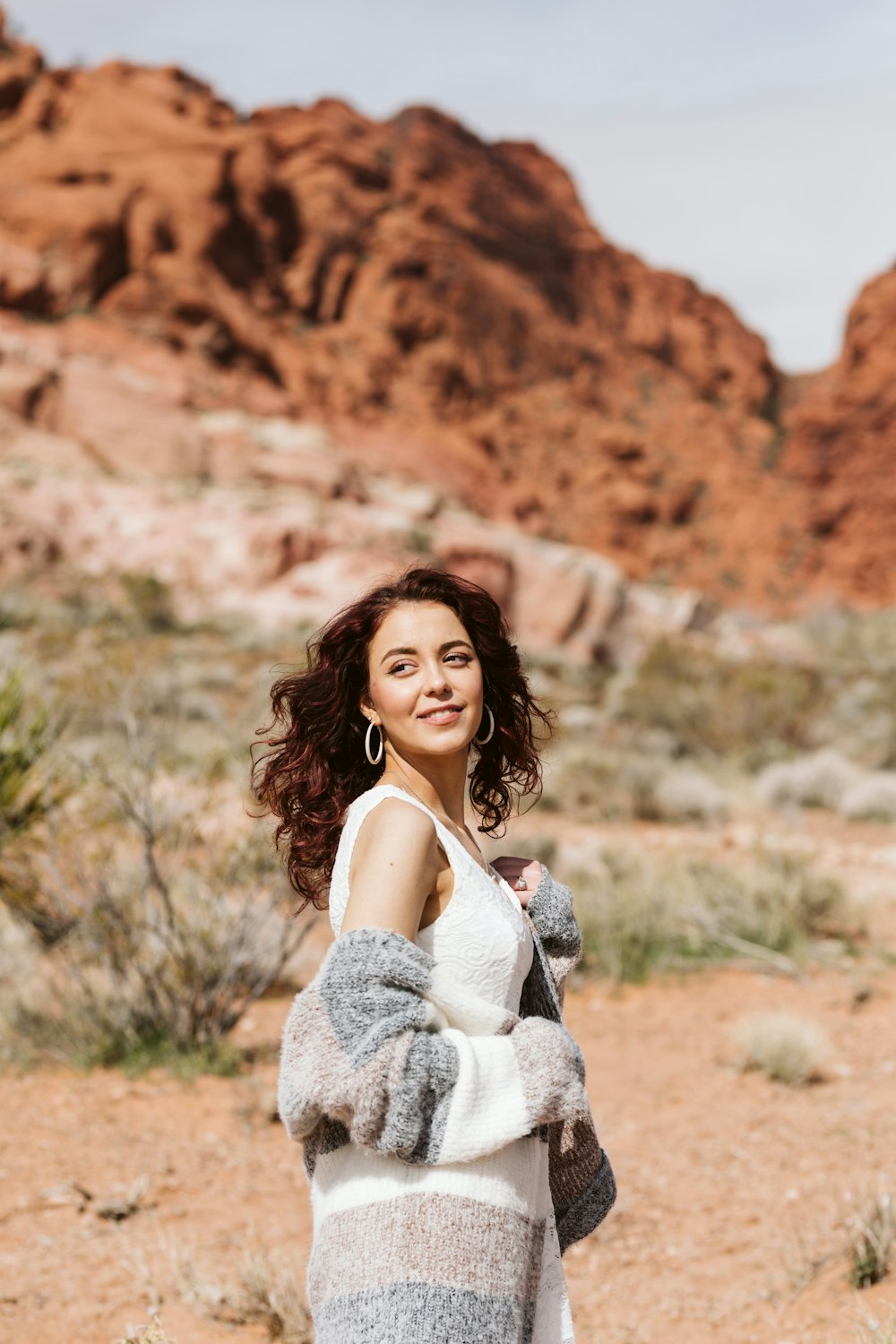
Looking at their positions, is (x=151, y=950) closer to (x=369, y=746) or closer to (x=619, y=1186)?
(x=619, y=1186)

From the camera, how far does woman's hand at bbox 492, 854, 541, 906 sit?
2006mm

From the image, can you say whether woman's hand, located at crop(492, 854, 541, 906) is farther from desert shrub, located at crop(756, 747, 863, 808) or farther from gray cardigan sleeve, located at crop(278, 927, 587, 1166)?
desert shrub, located at crop(756, 747, 863, 808)

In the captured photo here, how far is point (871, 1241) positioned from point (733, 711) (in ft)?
37.7

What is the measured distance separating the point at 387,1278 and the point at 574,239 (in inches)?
2331

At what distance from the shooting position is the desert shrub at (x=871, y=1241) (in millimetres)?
3158

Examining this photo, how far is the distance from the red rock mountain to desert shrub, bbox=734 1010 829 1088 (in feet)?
99.5

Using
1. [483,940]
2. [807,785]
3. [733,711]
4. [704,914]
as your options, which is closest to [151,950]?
[704,914]

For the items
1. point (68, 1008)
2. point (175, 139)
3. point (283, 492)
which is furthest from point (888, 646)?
point (175, 139)

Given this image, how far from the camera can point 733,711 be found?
14.3m

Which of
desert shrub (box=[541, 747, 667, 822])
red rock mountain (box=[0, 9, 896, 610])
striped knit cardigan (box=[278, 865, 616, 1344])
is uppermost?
red rock mountain (box=[0, 9, 896, 610])

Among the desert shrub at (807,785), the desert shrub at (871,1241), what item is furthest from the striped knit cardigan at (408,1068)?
the desert shrub at (807,785)

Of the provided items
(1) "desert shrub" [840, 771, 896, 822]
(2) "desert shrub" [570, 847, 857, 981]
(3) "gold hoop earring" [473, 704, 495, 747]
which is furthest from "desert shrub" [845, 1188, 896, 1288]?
(1) "desert shrub" [840, 771, 896, 822]

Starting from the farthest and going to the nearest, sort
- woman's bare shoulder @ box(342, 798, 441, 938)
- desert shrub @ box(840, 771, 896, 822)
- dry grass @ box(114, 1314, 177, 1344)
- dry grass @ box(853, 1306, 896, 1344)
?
desert shrub @ box(840, 771, 896, 822) < dry grass @ box(853, 1306, 896, 1344) < dry grass @ box(114, 1314, 177, 1344) < woman's bare shoulder @ box(342, 798, 441, 938)

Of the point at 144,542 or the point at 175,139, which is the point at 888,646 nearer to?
the point at 144,542
